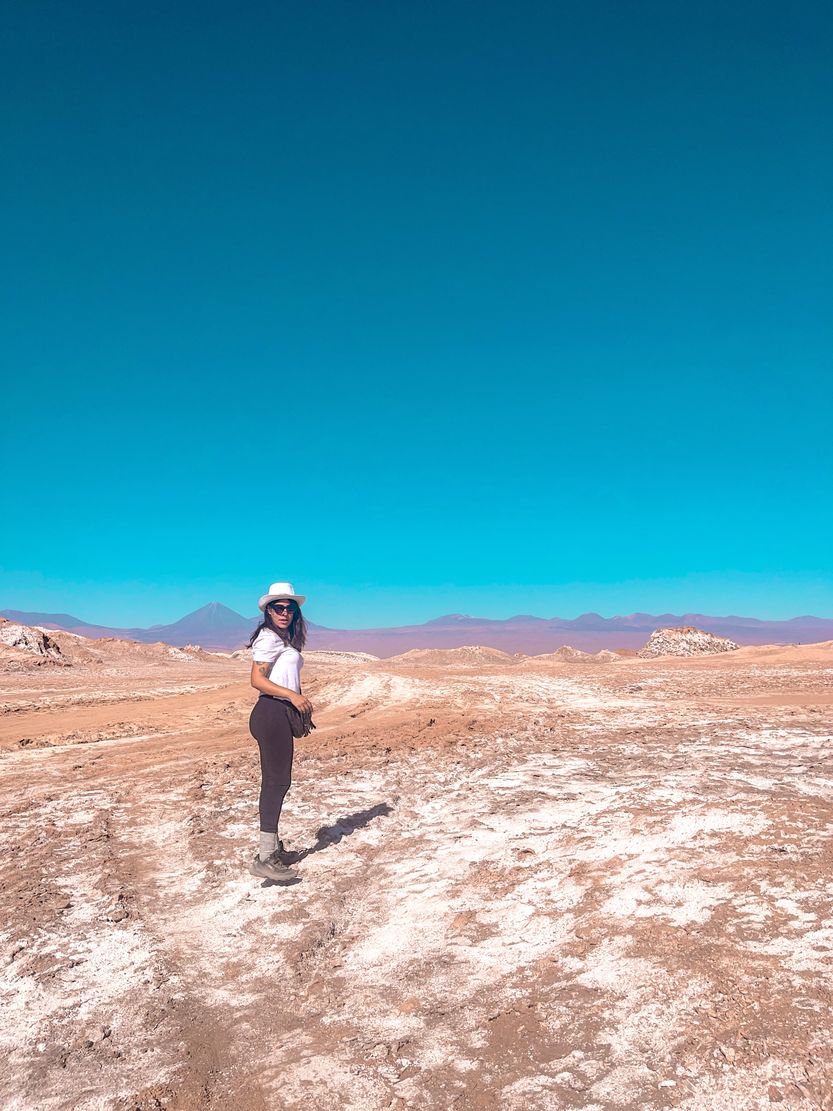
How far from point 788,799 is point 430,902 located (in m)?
3.81

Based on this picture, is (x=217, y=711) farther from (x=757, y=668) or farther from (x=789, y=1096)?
(x=757, y=668)

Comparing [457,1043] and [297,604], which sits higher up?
[297,604]

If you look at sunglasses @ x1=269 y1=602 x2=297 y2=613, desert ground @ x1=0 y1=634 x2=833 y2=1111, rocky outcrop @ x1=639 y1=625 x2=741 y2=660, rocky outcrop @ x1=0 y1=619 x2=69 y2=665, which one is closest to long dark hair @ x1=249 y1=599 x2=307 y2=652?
sunglasses @ x1=269 y1=602 x2=297 y2=613

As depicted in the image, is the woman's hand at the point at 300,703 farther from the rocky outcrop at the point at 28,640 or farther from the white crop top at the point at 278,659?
the rocky outcrop at the point at 28,640

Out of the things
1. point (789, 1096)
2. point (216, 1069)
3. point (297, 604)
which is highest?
point (297, 604)

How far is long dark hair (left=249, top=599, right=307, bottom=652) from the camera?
566cm

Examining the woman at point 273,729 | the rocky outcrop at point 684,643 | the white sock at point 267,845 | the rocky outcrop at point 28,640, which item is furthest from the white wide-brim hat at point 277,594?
the rocky outcrop at point 684,643

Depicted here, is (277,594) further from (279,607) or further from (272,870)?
(272,870)

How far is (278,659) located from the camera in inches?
216

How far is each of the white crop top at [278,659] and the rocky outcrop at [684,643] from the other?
32.9 m

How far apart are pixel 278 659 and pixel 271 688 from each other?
0.87 feet

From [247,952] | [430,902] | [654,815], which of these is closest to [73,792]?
[247,952]

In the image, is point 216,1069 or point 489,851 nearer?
point 216,1069

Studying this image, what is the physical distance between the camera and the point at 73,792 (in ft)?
27.4
